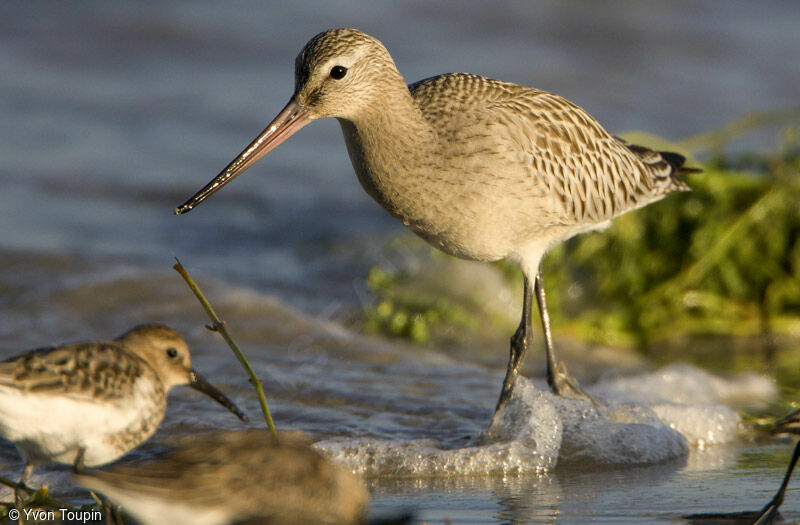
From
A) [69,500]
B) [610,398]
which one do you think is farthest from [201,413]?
[610,398]

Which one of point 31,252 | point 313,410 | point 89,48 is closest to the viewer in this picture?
point 313,410

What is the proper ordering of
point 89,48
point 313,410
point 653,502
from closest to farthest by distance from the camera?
1. point 653,502
2. point 313,410
3. point 89,48

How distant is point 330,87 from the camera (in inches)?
213

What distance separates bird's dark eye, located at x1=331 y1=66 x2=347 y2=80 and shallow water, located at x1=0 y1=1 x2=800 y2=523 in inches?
68.2

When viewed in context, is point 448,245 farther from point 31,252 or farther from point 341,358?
point 31,252

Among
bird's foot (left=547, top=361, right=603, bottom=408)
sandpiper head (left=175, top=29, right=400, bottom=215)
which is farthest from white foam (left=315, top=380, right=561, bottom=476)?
sandpiper head (left=175, top=29, right=400, bottom=215)

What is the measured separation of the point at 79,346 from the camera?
4.38 m

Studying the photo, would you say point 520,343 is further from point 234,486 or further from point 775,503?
point 234,486

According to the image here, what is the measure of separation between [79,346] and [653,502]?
2382mm

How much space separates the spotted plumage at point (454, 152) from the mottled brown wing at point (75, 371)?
1209 millimetres

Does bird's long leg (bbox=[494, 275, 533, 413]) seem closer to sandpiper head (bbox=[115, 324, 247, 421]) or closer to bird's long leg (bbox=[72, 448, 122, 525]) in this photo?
sandpiper head (bbox=[115, 324, 247, 421])

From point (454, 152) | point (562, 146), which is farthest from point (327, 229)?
point (454, 152)

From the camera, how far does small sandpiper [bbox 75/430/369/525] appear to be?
344 centimetres

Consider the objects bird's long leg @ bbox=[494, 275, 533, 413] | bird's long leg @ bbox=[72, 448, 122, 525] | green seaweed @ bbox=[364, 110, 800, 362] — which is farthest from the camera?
green seaweed @ bbox=[364, 110, 800, 362]
